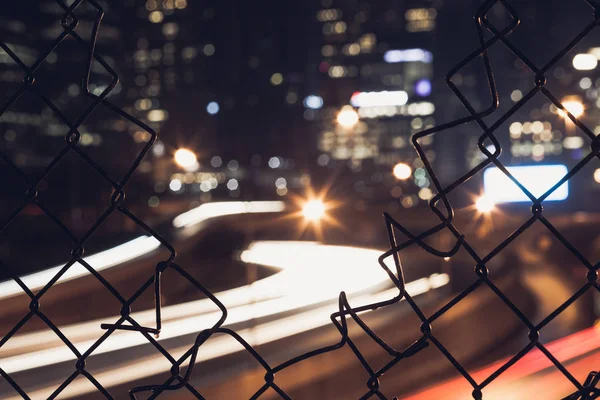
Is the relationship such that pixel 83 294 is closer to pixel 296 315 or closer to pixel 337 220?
pixel 296 315

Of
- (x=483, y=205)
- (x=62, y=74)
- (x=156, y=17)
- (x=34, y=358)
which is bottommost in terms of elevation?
(x=34, y=358)

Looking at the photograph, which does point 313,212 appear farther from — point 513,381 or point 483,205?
point 513,381

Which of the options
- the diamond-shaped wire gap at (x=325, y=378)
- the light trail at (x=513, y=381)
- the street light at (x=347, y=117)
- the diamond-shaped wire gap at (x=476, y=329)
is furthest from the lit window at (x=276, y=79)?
the light trail at (x=513, y=381)

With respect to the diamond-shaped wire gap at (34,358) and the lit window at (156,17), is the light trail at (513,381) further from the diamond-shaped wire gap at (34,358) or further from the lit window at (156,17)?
the lit window at (156,17)

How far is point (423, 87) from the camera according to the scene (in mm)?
67688

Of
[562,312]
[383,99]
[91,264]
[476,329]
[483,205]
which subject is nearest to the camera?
[562,312]

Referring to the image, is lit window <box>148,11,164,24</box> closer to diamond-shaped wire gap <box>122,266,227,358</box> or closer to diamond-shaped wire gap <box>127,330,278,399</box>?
diamond-shaped wire gap <box>122,266,227,358</box>

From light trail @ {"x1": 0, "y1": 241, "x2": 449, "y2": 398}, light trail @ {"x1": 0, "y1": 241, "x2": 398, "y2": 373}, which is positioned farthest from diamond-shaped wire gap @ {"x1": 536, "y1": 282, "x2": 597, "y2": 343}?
light trail @ {"x1": 0, "y1": 241, "x2": 398, "y2": 373}

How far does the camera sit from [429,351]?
8164 millimetres

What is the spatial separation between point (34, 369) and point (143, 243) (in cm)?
822

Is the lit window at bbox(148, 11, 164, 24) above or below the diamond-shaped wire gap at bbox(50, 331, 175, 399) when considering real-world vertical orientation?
above

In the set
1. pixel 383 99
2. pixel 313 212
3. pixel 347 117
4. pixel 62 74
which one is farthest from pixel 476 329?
pixel 383 99

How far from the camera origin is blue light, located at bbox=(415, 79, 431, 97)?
66.4 metres

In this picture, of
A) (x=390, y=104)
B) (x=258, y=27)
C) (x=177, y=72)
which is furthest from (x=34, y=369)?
(x=390, y=104)
